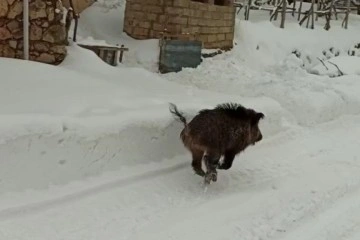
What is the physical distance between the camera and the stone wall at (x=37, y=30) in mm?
7129

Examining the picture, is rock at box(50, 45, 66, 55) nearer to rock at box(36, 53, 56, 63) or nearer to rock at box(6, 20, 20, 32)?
rock at box(36, 53, 56, 63)

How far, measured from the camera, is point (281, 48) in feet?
50.3

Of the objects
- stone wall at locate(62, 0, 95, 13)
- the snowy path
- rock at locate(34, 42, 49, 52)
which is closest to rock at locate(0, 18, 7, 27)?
rock at locate(34, 42, 49, 52)

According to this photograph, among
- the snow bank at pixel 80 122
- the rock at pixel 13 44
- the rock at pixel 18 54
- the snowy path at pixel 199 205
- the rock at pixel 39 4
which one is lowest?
the snowy path at pixel 199 205

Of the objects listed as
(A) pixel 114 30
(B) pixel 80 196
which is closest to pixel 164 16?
(A) pixel 114 30

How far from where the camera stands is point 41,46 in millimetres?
7480

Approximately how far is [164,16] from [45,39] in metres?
4.56

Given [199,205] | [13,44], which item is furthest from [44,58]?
[199,205]

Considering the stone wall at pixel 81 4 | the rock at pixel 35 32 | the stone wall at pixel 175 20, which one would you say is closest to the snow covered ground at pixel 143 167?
the rock at pixel 35 32

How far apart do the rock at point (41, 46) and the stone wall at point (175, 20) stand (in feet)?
14.6

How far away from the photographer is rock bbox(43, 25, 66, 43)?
749cm

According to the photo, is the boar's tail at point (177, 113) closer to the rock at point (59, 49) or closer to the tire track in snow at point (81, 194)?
the tire track in snow at point (81, 194)

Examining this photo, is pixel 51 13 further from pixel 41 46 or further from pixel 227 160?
pixel 227 160

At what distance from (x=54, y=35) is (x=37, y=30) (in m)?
0.23
